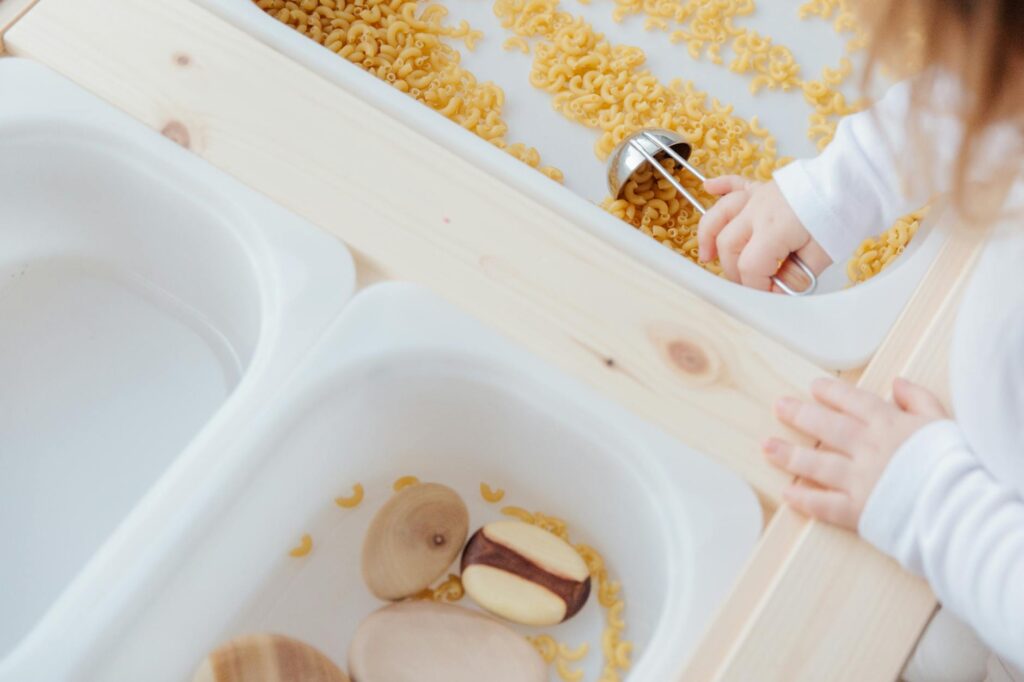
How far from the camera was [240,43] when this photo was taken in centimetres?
84

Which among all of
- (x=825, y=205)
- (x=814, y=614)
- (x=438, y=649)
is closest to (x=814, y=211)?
(x=825, y=205)

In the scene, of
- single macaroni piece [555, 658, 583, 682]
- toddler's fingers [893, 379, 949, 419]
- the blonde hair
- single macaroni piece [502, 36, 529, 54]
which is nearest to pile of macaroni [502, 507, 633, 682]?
single macaroni piece [555, 658, 583, 682]

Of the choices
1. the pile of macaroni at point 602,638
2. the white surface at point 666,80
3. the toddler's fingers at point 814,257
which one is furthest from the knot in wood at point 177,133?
the toddler's fingers at point 814,257

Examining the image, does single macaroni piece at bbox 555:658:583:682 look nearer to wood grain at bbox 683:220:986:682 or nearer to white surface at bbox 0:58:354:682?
wood grain at bbox 683:220:986:682

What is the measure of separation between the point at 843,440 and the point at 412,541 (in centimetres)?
31

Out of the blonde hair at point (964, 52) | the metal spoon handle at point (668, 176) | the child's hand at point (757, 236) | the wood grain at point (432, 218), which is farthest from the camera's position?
the metal spoon handle at point (668, 176)

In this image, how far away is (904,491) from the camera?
0.68m

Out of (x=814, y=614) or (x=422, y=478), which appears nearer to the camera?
(x=814, y=614)

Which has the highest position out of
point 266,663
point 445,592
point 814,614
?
point 814,614

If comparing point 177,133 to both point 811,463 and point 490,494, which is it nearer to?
point 490,494

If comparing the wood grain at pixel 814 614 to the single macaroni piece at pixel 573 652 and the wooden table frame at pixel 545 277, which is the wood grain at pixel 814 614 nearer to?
the wooden table frame at pixel 545 277

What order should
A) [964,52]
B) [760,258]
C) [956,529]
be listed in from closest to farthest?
1. [964,52]
2. [956,529]
3. [760,258]

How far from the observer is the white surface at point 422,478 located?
68 centimetres

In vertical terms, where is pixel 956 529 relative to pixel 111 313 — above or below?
above
